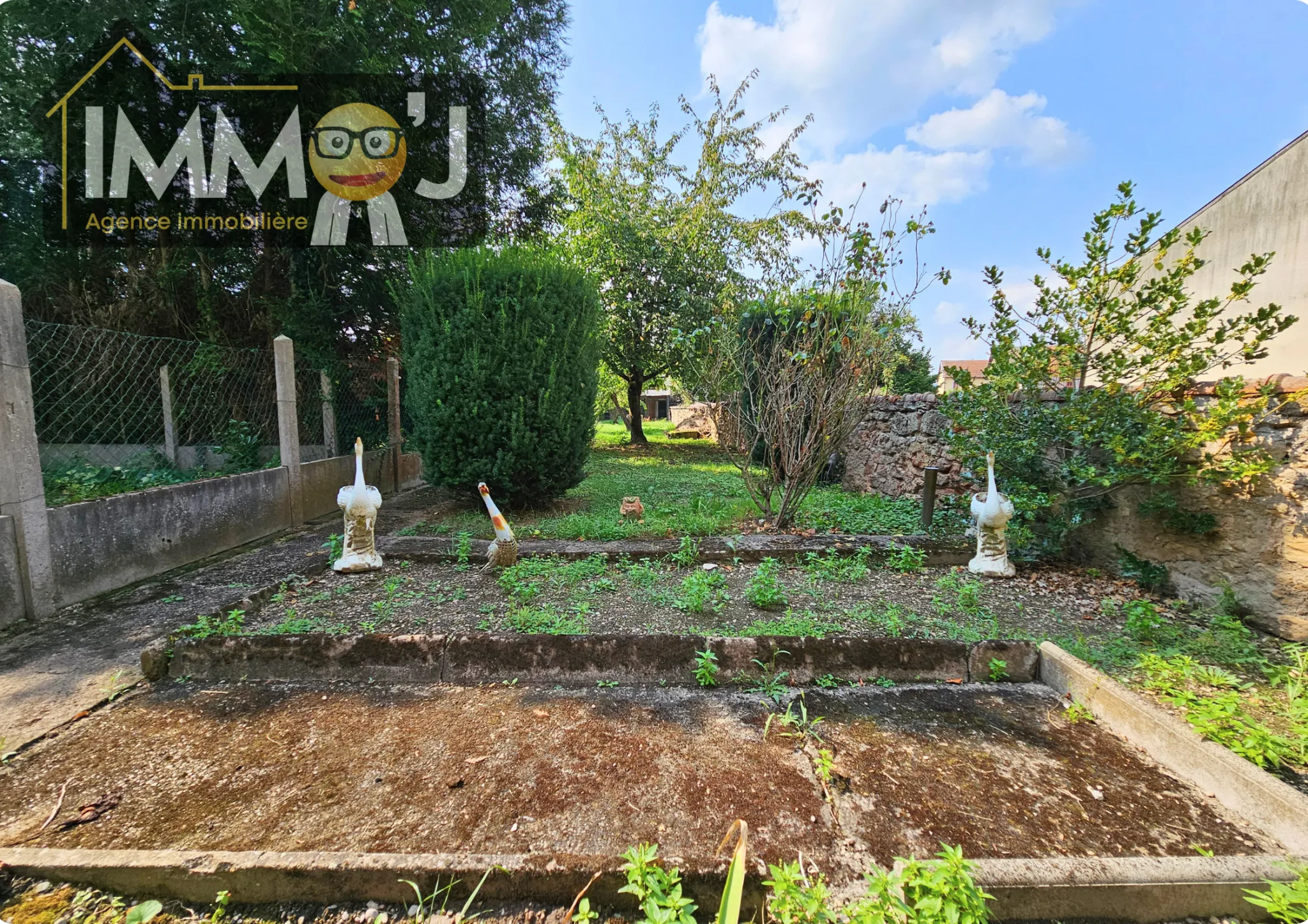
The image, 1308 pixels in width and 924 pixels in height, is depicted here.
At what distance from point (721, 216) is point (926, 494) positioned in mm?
9719

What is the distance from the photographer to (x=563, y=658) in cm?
235

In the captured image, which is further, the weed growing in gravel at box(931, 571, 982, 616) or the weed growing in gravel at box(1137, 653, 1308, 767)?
the weed growing in gravel at box(931, 571, 982, 616)

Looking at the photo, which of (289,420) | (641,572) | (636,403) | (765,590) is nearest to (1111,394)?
(765,590)

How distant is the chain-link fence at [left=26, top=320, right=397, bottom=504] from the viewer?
148 inches

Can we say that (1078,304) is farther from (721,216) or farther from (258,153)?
(721,216)

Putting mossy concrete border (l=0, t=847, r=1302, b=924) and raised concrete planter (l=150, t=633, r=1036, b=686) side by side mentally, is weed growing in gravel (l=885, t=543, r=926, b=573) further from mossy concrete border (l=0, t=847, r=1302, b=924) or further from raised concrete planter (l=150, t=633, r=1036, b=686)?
mossy concrete border (l=0, t=847, r=1302, b=924)

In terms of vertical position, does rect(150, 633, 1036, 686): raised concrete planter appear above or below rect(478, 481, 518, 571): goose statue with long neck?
below

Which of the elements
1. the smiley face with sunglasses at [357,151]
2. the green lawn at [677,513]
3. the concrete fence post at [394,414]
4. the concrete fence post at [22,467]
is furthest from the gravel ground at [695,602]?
the smiley face with sunglasses at [357,151]

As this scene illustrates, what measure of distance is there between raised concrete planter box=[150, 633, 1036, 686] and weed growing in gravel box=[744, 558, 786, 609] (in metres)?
0.60

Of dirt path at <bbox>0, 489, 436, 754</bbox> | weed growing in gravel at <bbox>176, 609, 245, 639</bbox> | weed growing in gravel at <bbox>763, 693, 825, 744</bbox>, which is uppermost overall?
weed growing in gravel at <bbox>176, 609, 245, 639</bbox>

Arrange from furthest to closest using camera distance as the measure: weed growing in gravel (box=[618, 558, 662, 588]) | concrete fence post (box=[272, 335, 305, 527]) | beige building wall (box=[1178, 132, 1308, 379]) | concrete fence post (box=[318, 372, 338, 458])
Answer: concrete fence post (box=[318, 372, 338, 458]) < beige building wall (box=[1178, 132, 1308, 379]) < concrete fence post (box=[272, 335, 305, 527]) < weed growing in gravel (box=[618, 558, 662, 588])

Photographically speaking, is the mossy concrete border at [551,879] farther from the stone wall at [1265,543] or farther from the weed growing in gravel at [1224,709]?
the stone wall at [1265,543]

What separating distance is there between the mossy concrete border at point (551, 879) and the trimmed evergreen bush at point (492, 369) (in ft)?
12.3

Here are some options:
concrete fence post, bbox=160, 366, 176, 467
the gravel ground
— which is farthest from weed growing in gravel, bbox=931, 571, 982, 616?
concrete fence post, bbox=160, 366, 176, 467
